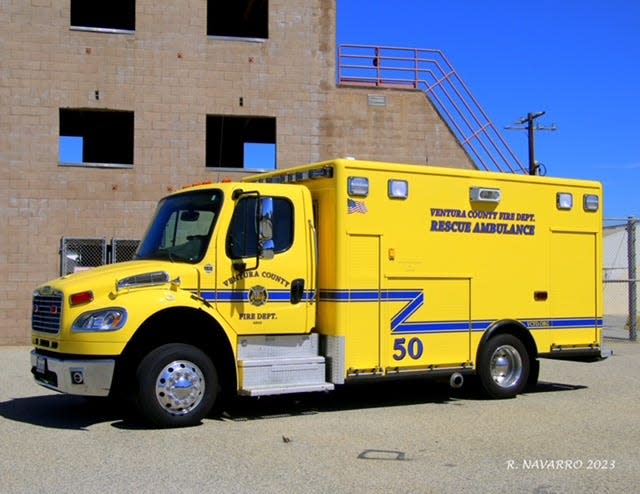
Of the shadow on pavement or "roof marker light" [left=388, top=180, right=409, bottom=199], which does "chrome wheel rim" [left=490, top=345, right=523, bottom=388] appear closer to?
the shadow on pavement

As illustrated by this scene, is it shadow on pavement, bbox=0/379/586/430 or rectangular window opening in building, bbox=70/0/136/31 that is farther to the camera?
rectangular window opening in building, bbox=70/0/136/31

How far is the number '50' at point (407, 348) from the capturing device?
383 inches

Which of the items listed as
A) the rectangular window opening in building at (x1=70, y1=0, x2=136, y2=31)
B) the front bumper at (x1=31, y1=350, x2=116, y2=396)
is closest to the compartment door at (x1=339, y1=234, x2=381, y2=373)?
the front bumper at (x1=31, y1=350, x2=116, y2=396)

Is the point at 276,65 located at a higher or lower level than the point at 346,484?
higher

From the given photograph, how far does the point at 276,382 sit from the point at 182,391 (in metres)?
1.12

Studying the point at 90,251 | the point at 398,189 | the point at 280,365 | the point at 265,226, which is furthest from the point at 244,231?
the point at 90,251

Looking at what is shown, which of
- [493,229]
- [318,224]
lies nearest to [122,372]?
[318,224]

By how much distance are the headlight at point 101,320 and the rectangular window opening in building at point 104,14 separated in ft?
55.6

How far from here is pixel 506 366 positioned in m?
10.8

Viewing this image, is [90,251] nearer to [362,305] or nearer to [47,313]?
[47,313]

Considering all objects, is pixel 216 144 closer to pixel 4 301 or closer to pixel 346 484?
pixel 4 301

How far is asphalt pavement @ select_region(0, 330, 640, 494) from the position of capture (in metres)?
6.30

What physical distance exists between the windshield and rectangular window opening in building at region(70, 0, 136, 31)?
15.3 meters

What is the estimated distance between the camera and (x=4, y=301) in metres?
17.9
